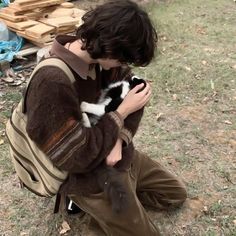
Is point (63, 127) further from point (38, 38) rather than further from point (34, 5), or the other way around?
point (34, 5)

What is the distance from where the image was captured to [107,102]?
2.25 m

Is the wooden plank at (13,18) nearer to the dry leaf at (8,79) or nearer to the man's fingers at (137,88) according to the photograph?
the dry leaf at (8,79)

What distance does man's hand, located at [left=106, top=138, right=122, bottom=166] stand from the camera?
217 centimetres

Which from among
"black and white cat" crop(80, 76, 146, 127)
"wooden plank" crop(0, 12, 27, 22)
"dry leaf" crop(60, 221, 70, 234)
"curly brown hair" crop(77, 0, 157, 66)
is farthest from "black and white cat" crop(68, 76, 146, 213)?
"wooden plank" crop(0, 12, 27, 22)

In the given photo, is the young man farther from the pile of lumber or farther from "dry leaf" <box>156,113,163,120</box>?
the pile of lumber

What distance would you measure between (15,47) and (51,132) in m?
3.10

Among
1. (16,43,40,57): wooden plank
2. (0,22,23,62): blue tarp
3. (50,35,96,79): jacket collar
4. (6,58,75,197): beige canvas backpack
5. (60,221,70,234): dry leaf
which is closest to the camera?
(50,35,96,79): jacket collar

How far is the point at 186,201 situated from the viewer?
301 cm

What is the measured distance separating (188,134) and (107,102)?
1628mm

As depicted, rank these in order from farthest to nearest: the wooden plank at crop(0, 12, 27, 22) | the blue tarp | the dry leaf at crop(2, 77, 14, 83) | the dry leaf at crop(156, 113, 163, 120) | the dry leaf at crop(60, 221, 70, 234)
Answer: the wooden plank at crop(0, 12, 27, 22)
the blue tarp
the dry leaf at crop(2, 77, 14, 83)
the dry leaf at crop(156, 113, 163, 120)
the dry leaf at crop(60, 221, 70, 234)

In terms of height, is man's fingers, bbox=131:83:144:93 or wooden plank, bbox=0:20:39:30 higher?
man's fingers, bbox=131:83:144:93

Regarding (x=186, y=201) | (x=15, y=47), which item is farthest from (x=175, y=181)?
(x=15, y=47)

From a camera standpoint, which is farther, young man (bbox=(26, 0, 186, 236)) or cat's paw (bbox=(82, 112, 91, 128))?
cat's paw (bbox=(82, 112, 91, 128))

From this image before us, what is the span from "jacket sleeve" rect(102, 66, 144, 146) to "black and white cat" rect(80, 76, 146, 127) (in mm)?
45
